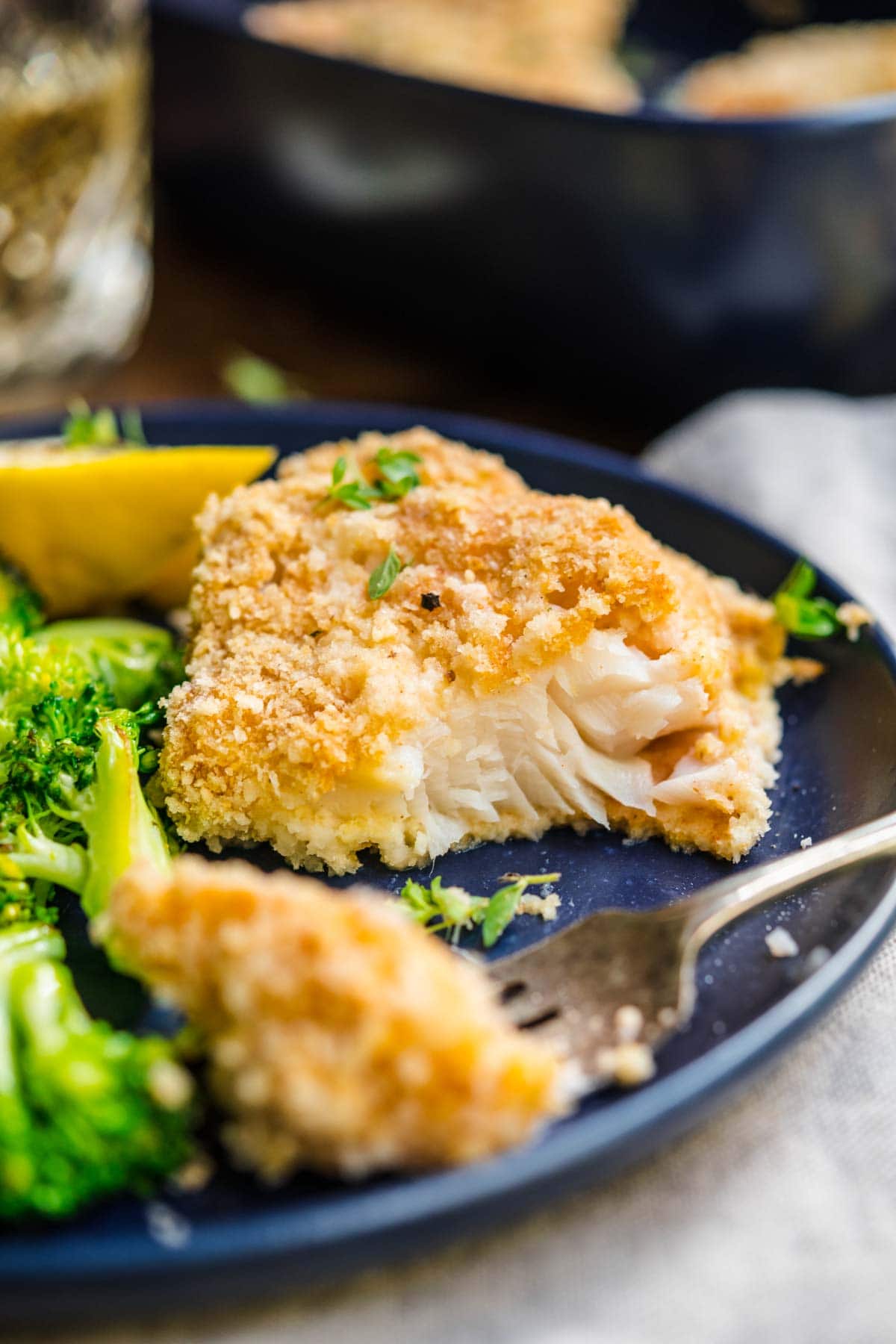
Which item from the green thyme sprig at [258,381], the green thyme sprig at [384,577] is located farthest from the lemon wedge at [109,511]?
the green thyme sprig at [258,381]

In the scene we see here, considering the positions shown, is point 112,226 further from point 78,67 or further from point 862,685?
point 862,685

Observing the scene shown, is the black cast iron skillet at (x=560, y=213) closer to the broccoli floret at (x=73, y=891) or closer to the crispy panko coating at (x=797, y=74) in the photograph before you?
the crispy panko coating at (x=797, y=74)

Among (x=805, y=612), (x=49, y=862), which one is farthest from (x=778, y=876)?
(x=49, y=862)

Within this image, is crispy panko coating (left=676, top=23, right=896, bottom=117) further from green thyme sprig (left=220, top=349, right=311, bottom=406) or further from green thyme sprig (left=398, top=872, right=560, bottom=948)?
green thyme sprig (left=398, top=872, right=560, bottom=948)

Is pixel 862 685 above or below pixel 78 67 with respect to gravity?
below

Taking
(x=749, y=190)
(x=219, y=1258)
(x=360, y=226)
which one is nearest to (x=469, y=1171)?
(x=219, y=1258)

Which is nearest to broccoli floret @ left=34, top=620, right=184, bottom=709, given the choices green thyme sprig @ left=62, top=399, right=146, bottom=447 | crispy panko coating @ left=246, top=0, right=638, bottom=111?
green thyme sprig @ left=62, top=399, right=146, bottom=447
